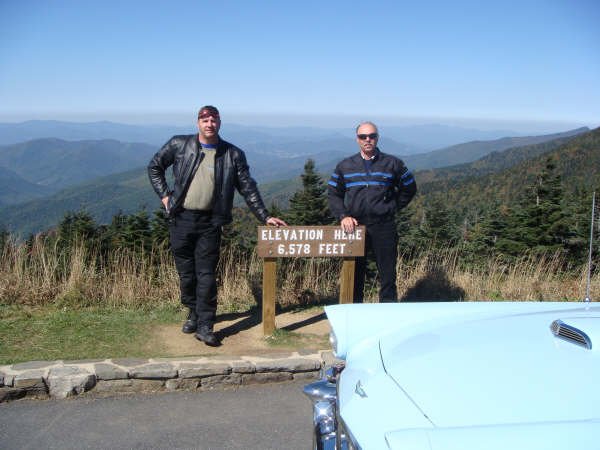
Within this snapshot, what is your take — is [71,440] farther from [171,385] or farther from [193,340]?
[193,340]

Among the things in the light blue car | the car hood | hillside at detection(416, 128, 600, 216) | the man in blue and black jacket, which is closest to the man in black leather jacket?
the man in blue and black jacket

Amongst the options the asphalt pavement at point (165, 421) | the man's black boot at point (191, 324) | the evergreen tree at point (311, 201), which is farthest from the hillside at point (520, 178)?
the asphalt pavement at point (165, 421)

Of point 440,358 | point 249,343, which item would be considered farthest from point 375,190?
point 440,358

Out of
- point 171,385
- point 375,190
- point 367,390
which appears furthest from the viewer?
point 375,190

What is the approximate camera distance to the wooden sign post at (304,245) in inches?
157

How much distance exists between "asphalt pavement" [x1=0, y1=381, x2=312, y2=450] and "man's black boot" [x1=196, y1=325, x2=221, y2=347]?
563 mm

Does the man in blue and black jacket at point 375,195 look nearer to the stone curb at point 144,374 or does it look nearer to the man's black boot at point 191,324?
the stone curb at point 144,374

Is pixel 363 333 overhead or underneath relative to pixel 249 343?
overhead

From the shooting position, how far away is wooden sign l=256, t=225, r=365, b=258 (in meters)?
3.97

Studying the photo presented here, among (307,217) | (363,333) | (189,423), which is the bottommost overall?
(307,217)

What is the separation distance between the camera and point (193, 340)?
4.11 m

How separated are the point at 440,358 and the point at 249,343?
8.37 ft

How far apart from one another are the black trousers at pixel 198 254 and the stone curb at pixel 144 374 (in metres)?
0.51

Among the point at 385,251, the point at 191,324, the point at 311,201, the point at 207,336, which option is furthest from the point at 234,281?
the point at 311,201
